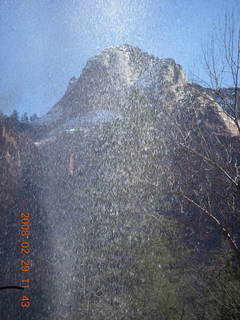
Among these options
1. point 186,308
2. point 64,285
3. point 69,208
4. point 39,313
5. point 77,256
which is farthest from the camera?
point 69,208

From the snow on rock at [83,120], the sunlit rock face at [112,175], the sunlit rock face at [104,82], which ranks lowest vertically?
the sunlit rock face at [112,175]

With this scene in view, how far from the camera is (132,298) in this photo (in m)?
10.2

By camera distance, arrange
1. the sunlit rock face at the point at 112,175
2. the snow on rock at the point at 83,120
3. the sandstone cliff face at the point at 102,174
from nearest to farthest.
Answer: the sunlit rock face at the point at 112,175
the sandstone cliff face at the point at 102,174
the snow on rock at the point at 83,120

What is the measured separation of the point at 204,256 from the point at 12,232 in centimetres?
1199

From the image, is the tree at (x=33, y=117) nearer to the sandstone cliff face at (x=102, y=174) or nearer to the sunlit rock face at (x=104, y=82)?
the sunlit rock face at (x=104, y=82)

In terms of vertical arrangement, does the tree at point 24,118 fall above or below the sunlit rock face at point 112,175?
above

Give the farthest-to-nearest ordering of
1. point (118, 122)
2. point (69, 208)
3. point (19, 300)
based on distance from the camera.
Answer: point (118, 122)
point (69, 208)
point (19, 300)

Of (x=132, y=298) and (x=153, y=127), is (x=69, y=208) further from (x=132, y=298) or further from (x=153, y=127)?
(x=132, y=298)

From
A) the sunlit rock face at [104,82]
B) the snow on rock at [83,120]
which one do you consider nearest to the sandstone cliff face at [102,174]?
the snow on rock at [83,120]

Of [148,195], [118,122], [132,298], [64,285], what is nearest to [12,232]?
[64,285]

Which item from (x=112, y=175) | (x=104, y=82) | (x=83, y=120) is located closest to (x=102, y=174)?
(x=112, y=175)

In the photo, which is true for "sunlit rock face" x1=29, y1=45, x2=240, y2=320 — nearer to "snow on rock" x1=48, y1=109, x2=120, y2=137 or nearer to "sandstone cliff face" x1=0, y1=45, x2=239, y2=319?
"sandstone cliff face" x1=0, y1=45, x2=239, y2=319

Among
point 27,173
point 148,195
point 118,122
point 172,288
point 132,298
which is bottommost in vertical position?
point 132,298

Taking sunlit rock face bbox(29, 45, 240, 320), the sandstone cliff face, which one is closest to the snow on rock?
sunlit rock face bbox(29, 45, 240, 320)
